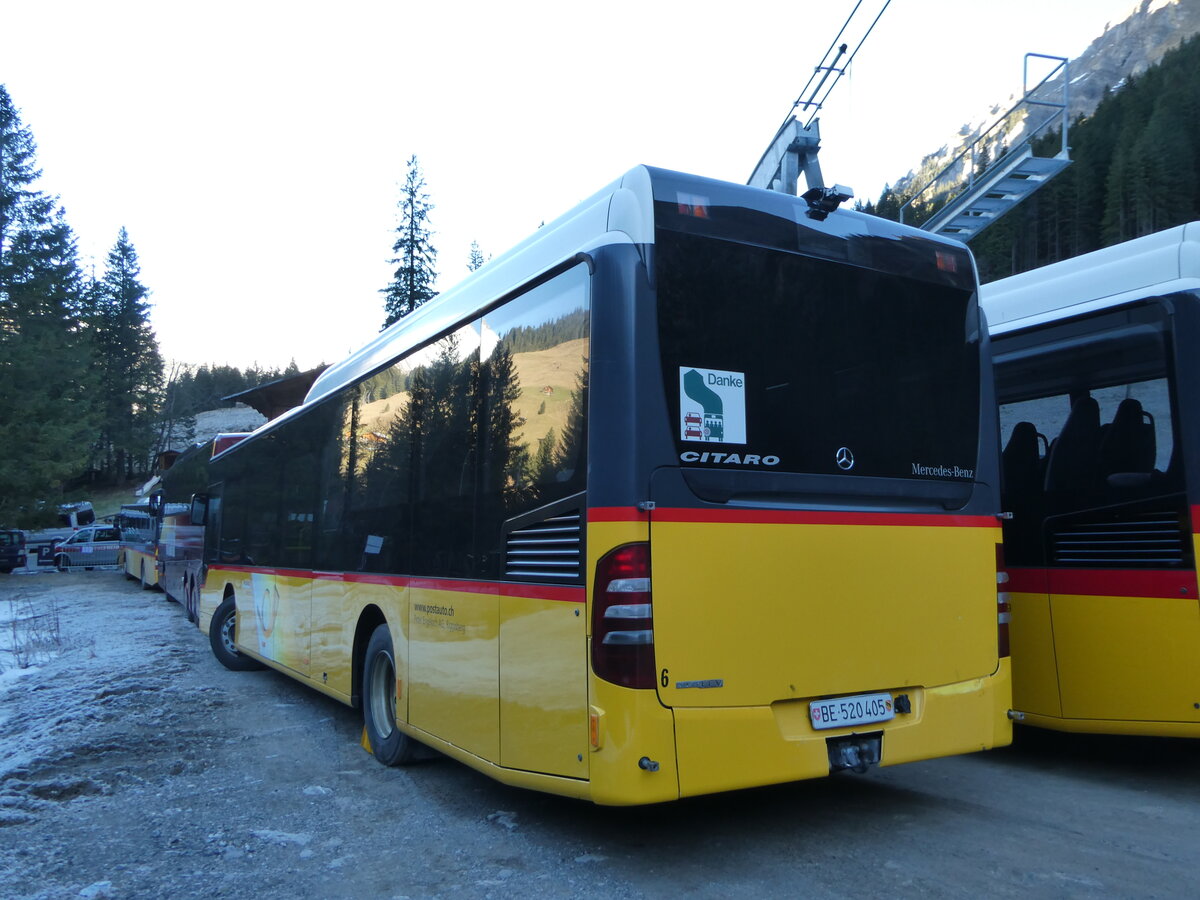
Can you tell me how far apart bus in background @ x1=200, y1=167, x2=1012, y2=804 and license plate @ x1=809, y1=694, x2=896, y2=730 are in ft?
0.04

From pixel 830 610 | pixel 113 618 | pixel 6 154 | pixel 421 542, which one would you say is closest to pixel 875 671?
pixel 830 610

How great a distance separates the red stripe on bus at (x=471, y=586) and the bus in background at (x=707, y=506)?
1.0 inches

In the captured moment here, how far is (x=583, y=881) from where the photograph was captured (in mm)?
4371

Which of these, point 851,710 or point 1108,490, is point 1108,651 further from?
point 851,710

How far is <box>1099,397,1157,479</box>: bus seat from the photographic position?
598 centimetres

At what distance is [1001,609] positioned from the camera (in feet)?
18.0

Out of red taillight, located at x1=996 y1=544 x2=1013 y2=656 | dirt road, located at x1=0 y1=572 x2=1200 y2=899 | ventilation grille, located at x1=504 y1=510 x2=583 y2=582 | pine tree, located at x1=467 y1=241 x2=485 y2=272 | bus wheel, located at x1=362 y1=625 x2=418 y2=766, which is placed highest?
pine tree, located at x1=467 y1=241 x2=485 y2=272

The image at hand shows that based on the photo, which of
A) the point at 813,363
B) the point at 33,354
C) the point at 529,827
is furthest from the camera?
the point at 33,354

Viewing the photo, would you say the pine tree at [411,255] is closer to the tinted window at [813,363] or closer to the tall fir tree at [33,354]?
the tall fir tree at [33,354]

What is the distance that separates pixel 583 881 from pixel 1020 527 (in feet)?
13.3

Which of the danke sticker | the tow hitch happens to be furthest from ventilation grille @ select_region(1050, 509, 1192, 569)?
the danke sticker

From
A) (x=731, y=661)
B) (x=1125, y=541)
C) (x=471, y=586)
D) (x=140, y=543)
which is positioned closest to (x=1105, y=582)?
(x=1125, y=541)

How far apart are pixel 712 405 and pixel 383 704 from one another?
3809 mm

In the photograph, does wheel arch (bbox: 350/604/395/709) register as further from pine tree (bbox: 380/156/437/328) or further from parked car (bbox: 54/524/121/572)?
pine tree (bbox: 380/156/437/328)
